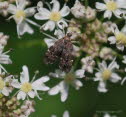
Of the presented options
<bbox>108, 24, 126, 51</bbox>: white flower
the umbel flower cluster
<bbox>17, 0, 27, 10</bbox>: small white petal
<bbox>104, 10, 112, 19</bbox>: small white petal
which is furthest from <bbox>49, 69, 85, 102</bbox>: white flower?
<bbox>17, 0, 27, 10</bbox>: small white petal

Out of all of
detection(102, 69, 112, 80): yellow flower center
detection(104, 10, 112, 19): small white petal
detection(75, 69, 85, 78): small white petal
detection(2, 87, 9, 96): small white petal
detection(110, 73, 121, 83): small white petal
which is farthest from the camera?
detection(110, 73, 121, 83): small white petal

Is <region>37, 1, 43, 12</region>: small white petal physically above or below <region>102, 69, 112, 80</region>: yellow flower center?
above

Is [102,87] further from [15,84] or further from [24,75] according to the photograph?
[15,84]

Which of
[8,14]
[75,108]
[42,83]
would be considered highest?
[8,14]

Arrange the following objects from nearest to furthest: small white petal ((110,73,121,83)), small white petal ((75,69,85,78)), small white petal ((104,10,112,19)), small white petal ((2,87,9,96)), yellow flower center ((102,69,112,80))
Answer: small white petal ((2,87,9,96)), small white petal ((104,10,112,19)), small white petal ((75,69,85,78)), yellow flower center ((102,69,112,80)), small white petal ((110,73,121,83))

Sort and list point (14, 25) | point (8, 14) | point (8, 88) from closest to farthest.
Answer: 1. point (8, 88)
2. point (8, 14)
3. point (14, 25)

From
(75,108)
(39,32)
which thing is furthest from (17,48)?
(75,108)

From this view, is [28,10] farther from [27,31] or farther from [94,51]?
[94,51]

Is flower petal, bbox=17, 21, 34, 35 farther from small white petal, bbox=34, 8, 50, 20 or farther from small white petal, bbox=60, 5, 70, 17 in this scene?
small white petal, bbox=60, 5, 70, 17
